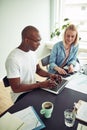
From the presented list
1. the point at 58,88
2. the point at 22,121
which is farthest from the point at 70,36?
the point at 22,121

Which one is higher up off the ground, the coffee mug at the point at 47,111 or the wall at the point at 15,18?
the wall at the point at 15,18

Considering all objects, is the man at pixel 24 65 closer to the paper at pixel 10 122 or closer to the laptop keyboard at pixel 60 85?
the laptop keyboard at pixel 60 85

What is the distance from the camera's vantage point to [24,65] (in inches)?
61.2

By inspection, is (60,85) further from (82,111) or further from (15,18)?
(15,18)

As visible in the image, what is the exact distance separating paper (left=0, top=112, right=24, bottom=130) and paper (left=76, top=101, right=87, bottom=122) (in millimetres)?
377

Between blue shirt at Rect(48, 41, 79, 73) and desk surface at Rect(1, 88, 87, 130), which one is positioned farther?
blue shirt at Rect(48, 41, 79, 73)

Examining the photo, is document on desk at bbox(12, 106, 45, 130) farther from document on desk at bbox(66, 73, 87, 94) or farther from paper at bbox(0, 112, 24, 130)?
document on desk at bbox(66, 73, 87, 94)

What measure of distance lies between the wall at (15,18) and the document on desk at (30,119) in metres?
2.12

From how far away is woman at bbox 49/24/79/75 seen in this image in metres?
2.08

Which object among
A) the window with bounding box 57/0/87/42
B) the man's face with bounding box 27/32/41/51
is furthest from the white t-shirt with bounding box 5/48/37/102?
the window with bounding box 57/0/87/42

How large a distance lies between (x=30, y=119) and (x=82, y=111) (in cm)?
36

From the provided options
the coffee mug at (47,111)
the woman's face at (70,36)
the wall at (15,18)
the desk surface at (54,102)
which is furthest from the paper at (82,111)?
Answer: the wall at (15,18)

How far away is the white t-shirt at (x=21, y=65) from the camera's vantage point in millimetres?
1424

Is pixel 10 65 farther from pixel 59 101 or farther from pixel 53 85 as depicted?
pixel 59 101
